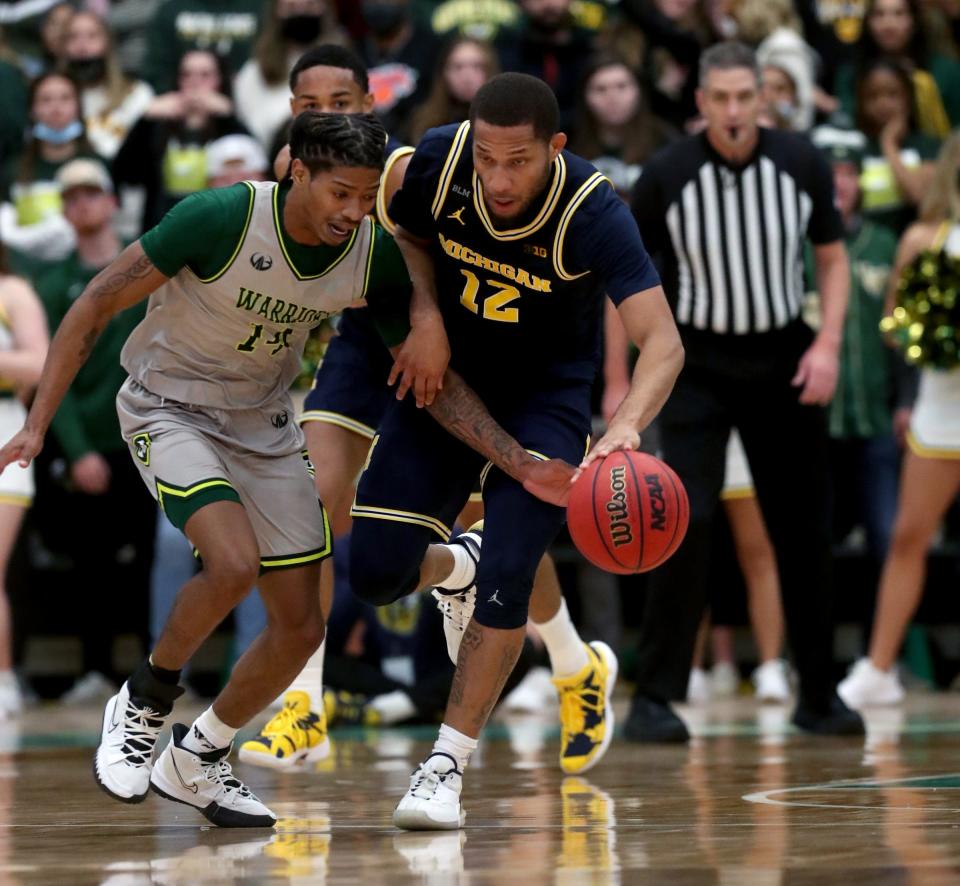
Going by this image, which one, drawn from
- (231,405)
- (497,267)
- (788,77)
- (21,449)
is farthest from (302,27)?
(21,449)

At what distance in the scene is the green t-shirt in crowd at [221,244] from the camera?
17.2 feet

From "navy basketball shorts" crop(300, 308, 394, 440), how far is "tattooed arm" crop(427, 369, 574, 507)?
96cm

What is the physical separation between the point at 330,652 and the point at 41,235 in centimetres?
343

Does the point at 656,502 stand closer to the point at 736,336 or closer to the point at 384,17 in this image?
the point at 736,336

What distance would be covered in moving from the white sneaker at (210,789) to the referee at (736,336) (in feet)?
8.90

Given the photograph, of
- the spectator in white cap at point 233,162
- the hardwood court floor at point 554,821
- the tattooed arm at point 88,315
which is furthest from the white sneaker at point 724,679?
the tattooed arm at point 88,315

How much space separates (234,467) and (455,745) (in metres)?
1.05

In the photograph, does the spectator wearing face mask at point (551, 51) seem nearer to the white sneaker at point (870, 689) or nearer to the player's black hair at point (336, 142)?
the white sneaker at point (870, 689)

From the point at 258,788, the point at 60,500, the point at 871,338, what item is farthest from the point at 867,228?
the point at 258,788

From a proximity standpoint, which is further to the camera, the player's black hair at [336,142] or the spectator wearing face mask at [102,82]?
the spectator wearing face mask at [102,82]

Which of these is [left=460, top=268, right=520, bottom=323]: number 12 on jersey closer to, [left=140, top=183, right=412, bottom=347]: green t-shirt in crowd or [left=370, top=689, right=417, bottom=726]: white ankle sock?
[left=140, top=183, right=412, bottom=347]: green t-shirt in crowd

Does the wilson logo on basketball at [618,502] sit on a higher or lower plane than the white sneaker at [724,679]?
higher

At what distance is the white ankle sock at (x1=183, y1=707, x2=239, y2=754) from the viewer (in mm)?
5285

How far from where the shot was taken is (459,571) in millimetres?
6090
